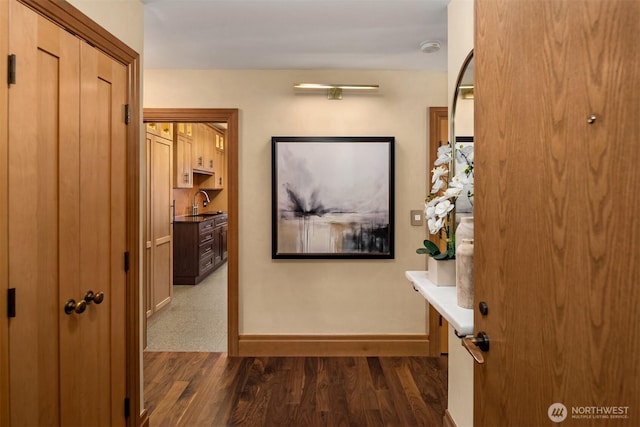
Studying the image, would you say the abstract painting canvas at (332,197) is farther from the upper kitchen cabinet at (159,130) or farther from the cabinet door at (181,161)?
the cabinet door at (181,161)

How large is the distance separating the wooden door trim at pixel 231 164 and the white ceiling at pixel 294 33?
0.37 metres

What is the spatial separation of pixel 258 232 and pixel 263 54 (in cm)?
142

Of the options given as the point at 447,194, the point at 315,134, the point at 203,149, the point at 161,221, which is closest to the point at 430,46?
the point at 315,134

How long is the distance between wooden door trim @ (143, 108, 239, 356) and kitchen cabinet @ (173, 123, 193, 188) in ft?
7.78

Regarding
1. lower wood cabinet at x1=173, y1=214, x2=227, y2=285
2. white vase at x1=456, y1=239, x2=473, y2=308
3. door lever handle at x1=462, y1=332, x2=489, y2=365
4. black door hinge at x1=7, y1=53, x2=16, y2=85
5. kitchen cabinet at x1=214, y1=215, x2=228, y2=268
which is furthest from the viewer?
kitchen cabinet at x1=214, y1=215, x2=228, y2=268

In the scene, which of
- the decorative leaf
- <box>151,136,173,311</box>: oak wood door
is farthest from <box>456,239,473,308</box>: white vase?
<box>151,136,173,311</box>: oak wood door

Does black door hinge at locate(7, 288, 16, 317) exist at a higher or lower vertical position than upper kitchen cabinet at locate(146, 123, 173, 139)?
lower

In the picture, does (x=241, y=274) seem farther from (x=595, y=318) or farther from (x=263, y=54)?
(x=595, y=318)

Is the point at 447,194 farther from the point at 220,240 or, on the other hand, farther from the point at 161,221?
the point at 220,240

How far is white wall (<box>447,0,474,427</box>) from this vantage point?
5.90 feet

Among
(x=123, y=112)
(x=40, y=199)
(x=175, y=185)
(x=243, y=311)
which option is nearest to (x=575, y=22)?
(x=40, y=199)

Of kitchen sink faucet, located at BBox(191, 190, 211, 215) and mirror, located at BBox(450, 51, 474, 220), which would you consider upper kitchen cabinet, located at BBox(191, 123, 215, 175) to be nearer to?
kitchen sink faucet, located at BBox(191, 190, 211, 215)

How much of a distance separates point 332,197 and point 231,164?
0.90 metres

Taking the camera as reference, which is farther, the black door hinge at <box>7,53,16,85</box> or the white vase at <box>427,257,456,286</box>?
the white vase at <box>427,257,456,286</box>
